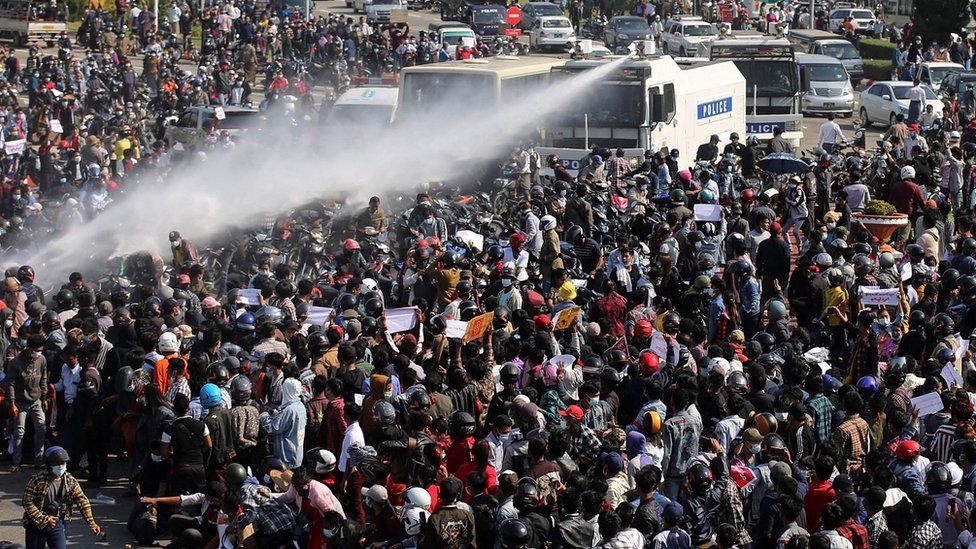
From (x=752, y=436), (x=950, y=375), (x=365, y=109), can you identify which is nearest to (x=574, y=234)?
(x=950, y=375)

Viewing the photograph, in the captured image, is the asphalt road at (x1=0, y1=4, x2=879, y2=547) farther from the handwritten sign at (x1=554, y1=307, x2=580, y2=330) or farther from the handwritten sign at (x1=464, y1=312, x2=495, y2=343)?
the handwritten sign at (x1=554, y1=307, x2=580, y2=330)

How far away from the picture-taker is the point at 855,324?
49.0 ft

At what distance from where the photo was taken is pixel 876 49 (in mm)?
50250

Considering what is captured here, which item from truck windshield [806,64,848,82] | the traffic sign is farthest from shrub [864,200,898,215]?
the traffic sign

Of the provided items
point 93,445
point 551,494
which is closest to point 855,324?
point 551,494

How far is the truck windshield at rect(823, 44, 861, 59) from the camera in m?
43.8

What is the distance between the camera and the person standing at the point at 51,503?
1112 cm

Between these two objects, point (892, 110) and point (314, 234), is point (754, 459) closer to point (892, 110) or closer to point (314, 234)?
point (314, 234)

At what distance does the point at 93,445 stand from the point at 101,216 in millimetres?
10905

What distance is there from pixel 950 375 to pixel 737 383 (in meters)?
1.82

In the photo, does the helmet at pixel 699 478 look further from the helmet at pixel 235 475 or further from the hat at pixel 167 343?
the hat at pixel 167 343

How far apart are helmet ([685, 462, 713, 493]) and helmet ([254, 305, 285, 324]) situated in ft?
18.1

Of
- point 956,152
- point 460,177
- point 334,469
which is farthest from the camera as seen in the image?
point 460,177

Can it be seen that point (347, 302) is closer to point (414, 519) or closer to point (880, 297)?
point (880, 297)
